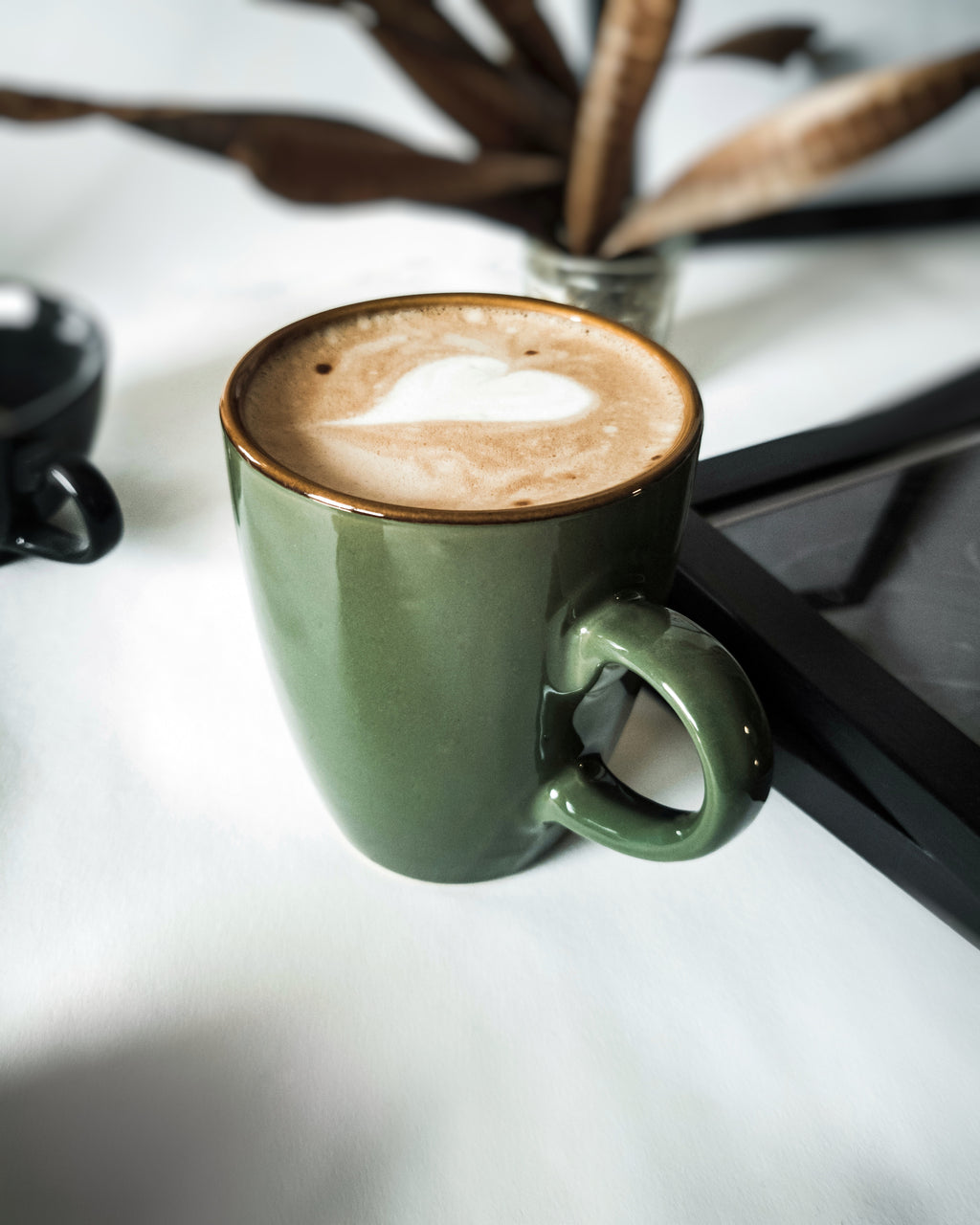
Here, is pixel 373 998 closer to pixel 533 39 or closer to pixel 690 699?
pixel 690 699

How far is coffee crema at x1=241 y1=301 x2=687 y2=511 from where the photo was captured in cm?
27

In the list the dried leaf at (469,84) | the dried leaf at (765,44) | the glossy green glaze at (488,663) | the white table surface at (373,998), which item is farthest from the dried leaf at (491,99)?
the glossy green glaze at (488,663)

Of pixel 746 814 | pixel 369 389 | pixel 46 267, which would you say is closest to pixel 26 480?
pixel 369 389

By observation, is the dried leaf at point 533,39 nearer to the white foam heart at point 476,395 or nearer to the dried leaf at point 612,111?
the dried leaf at point 612,111

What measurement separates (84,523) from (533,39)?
37 centimetres

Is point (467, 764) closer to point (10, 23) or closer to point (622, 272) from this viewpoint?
point (622, 272)

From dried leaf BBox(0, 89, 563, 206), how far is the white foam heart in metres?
0.20

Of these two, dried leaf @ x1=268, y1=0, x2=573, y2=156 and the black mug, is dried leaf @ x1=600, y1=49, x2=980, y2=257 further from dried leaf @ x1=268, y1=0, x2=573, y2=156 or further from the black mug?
the black mug

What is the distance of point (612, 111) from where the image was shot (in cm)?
53

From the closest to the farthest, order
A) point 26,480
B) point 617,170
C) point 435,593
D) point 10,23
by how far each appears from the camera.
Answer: point 435,593
point 26,480
point 617,170
point 10,23

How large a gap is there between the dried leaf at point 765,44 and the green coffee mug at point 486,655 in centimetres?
45

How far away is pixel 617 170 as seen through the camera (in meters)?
0.55

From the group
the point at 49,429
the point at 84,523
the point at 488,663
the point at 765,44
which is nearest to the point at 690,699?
the point at 488,663

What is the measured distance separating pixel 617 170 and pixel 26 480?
33 cm
